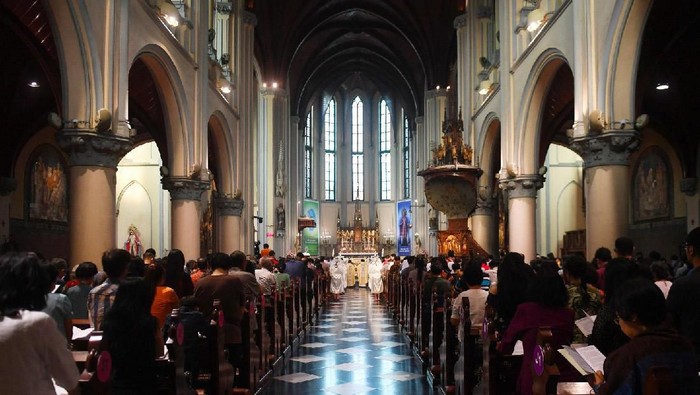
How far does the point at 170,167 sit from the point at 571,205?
570 inches

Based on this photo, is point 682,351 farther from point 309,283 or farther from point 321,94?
point 321,94

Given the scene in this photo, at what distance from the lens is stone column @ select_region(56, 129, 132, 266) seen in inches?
387

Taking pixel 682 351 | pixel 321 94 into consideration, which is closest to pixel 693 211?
pixel 682 351

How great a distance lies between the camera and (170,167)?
1522 cm

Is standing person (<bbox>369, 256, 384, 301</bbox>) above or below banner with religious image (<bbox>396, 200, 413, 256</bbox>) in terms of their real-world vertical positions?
below

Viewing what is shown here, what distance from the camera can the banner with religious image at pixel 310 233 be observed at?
1810 inches

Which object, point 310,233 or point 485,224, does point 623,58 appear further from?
point 310,233

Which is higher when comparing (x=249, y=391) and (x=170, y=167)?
(x=170, y=167)

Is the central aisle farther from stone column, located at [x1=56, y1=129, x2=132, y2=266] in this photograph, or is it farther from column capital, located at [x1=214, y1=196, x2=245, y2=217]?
column capital, located at [x1=214, y1=196, x2=245, y2=217]

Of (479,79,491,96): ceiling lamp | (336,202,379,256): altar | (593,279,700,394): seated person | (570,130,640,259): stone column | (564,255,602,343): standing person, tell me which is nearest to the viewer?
(593,279,700,394): seated person

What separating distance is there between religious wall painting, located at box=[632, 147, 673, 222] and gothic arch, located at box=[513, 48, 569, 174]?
5244 millimetres

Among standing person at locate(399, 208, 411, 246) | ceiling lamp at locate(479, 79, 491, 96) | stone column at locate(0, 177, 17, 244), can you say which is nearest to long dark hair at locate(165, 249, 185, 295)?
stone column at locate(0, 177, 17, 244)

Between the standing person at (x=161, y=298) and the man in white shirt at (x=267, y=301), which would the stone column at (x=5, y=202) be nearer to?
the man in white shirt at (x=267, y=301)

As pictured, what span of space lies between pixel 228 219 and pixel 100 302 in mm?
14808
